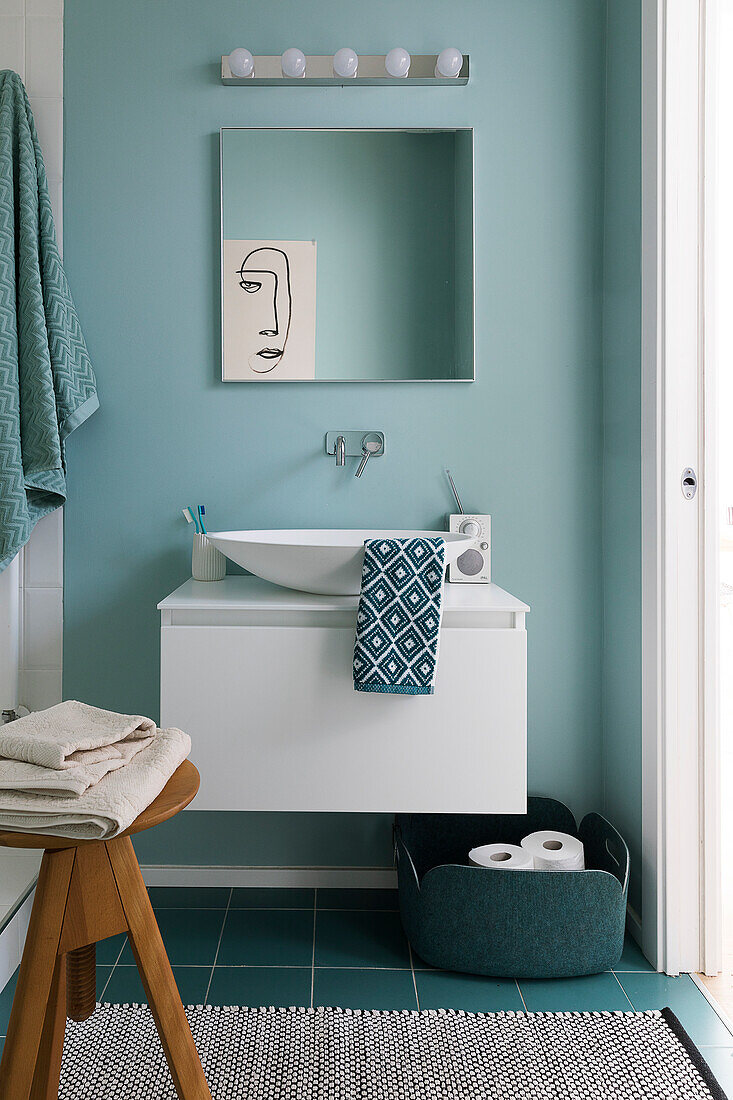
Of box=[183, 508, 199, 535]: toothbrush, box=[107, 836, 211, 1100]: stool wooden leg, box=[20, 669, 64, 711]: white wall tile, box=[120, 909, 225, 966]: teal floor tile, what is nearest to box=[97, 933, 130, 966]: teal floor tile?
box=[120, 909, 225, 966]: teal floor tile

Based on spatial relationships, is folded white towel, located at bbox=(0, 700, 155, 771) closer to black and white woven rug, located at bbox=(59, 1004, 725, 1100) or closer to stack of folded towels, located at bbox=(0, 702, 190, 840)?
stack of folded towels, located at bbox=(0, 702, 190, 840)

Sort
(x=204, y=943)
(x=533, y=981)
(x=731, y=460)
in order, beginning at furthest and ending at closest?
1. (x=731, y=460)
2. (x=204, y=943)
3. (x=533, y=981)

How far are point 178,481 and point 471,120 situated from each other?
1132mm

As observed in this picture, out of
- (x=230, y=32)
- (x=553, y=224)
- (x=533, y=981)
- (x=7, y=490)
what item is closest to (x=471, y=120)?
(x=553, y=224)

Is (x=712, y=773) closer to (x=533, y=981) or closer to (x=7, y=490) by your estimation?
(x=533, y=981)

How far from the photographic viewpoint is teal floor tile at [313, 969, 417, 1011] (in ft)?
5.37

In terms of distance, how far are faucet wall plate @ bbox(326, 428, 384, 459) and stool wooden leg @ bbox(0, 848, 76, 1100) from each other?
1.23m

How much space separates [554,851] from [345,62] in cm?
184

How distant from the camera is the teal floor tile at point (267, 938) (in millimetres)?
1796

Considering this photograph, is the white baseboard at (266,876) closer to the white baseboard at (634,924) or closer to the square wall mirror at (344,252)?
the white baseboard at (634,924)

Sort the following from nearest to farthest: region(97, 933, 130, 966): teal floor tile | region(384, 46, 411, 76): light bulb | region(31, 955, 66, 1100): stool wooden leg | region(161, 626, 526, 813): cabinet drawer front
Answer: region(31, 955, 66, 1100): stool wooden leg → region(161, 626, 526, 813): cabinet drawer front → region(97, 933, 130, 966): teal floor tile → region(384, 46, 411, 76): light bulb

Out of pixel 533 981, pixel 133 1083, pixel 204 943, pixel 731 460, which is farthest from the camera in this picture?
pixel 731 460

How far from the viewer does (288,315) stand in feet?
6.68

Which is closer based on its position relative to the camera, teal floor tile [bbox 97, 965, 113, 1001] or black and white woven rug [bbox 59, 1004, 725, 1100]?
black and white woven rug [bbox 59, 1004, 725, 1100]
